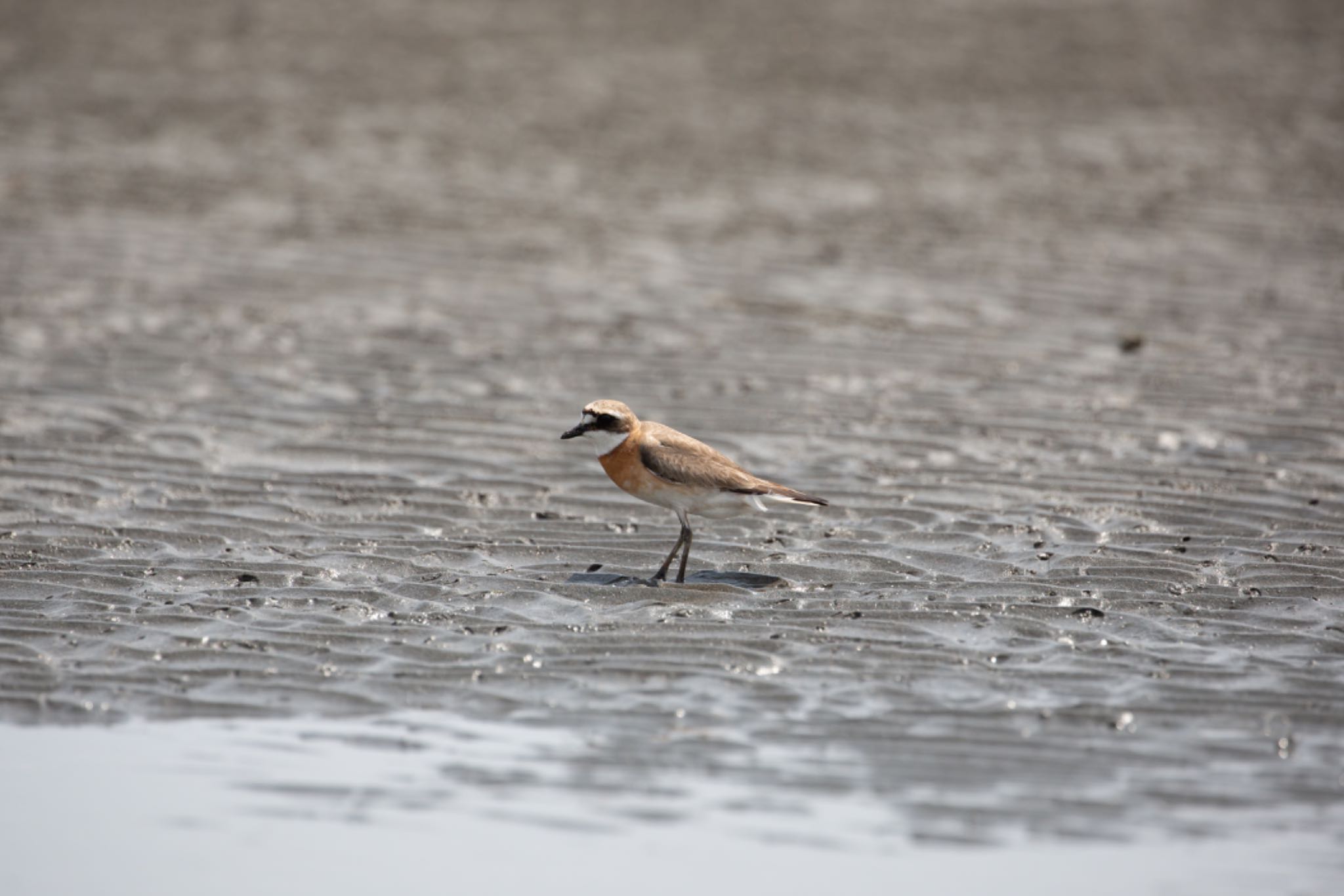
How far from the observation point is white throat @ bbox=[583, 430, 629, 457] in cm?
814

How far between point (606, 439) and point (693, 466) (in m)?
0.52

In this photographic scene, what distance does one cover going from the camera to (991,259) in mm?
15086

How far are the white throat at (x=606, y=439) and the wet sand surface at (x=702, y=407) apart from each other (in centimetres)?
62

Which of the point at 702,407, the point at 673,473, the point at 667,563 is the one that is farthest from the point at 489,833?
the point at 702,407

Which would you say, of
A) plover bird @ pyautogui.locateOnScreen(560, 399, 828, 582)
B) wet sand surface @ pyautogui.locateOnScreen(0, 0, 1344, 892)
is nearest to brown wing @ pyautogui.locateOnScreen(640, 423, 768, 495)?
plover bird @ pyautogui.locateOnScreen(560, 399, 828, 582)

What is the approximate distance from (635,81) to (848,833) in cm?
1736

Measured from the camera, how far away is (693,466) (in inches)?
313

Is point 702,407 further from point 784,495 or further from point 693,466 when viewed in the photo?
point 693,466

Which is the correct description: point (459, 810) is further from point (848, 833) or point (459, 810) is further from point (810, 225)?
point (810, 225)

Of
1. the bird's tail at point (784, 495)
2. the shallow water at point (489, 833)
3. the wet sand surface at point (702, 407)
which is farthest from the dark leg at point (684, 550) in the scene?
the shallow water at point (489, 833)

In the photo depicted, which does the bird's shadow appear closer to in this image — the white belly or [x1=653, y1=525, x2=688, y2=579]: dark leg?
[x1=653, y1=525, x2=688, y2=579]: dark leg

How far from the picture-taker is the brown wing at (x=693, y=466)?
794cm

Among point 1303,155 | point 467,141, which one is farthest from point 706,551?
point 1303,155

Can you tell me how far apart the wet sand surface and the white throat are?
62 centimetres
